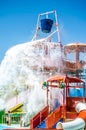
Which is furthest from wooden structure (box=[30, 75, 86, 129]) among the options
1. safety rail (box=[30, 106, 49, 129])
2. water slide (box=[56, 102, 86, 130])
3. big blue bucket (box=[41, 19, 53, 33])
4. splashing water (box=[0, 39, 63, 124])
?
big blue bucket (box=[41, 19, 53, 33])

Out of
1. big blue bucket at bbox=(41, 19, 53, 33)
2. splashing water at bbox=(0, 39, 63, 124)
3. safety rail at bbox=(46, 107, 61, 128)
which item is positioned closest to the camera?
safety rail at bbox=(46, 107, 61, 128)

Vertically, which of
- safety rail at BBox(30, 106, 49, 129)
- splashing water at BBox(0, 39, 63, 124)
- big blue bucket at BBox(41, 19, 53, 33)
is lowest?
safety rail at BBox(30, 106, 49, 129)

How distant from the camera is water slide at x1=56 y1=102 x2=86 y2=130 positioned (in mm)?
6934

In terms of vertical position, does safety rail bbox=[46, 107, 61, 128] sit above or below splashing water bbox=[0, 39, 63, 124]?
below

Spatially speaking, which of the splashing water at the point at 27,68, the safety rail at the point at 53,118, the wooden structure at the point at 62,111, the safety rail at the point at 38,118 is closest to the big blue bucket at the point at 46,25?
the splashing water at the point at 27,68

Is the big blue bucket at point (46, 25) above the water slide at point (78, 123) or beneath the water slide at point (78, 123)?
above

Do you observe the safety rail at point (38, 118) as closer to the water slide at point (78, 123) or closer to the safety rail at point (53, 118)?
the safety rail at point (53, 118)

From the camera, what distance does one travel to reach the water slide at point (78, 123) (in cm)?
693

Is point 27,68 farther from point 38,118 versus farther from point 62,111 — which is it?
point 62,111

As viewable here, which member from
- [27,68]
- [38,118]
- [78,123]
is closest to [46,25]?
[27,68]

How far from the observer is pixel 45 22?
18125 mm

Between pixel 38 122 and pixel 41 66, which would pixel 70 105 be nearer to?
pixel 38 122

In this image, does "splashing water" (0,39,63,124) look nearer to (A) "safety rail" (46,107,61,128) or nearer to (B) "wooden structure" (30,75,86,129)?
(B) "wooden structure" (30,75,86,129)

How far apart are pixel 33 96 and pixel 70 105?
5084mm
